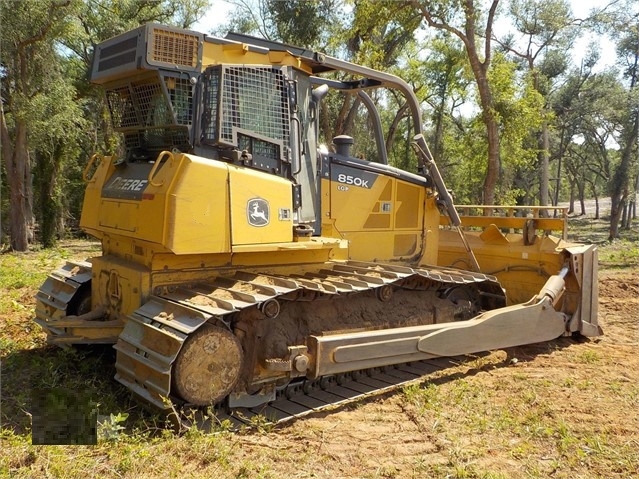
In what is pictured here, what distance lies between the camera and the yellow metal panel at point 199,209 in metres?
4.22

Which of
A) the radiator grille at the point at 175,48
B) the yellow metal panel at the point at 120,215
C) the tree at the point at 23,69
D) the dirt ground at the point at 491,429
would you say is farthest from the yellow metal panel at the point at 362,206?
the tree at the point at 23,69

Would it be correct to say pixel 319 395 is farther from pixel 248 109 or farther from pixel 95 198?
pixel 95 198

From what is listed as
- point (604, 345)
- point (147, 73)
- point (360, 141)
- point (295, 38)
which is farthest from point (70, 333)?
point (360, 141)

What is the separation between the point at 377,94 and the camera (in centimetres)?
2706

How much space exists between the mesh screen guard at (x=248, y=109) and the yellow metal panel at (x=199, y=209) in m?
0.39

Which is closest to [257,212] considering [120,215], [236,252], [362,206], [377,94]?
[236,252]

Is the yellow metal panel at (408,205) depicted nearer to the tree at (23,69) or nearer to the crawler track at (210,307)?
the crawler track at (210,307)

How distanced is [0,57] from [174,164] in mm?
15104

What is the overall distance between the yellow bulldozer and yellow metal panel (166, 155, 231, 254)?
11 mm

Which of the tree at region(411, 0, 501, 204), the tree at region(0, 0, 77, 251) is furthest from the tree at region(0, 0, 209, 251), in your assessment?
the tree at region(411, 0, 501, 204)

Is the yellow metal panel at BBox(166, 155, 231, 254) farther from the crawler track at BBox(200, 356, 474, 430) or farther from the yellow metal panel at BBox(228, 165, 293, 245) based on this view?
the crawler track at BBox(200, 356, 474, 430)

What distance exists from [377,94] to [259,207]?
23.5 meters

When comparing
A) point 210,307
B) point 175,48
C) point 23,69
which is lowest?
point 210,307

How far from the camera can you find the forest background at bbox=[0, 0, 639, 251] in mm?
15508
